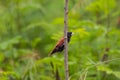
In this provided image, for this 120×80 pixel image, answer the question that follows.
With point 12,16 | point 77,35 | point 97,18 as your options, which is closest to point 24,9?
point 12,16

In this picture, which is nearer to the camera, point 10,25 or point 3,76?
point 3,76

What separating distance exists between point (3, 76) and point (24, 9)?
1.93 meters

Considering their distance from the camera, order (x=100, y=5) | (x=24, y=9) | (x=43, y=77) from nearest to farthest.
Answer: (x=43, y=77) < (x=100, y=5) < (x=24, y=9)

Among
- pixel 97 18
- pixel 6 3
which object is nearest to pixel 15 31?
pixel 6 3

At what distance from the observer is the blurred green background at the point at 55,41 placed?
10.1 feet

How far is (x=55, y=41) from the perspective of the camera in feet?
14.3

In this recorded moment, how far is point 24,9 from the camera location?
4805 mm

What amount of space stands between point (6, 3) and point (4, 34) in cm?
46

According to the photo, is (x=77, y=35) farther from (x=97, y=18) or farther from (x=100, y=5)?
(x=97, y=18)

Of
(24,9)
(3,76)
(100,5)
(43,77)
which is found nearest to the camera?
(3,76)

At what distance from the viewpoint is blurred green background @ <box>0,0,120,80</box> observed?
3066mm

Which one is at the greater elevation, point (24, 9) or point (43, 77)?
point (24, 9)

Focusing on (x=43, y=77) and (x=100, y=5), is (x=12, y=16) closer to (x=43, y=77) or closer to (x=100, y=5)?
(x=100, y=5)

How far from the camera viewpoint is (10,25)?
4957 mm
